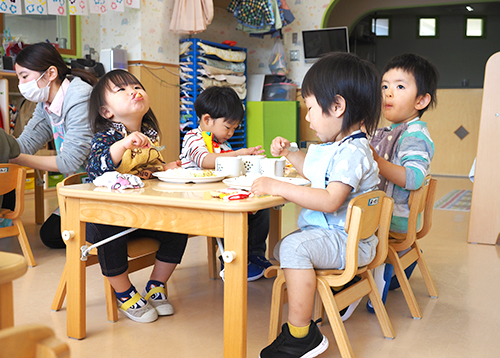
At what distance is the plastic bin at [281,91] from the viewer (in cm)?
548

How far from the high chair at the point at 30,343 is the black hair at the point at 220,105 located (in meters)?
1.57

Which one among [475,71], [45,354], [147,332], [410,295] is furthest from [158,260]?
[475,71]

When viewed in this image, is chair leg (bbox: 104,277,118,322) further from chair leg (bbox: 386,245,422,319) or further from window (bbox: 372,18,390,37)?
window (bbox: 372,18,390,37)

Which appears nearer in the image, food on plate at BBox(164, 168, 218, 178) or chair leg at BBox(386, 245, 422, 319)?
food on plate at BBox(164, 168, 218, 178)

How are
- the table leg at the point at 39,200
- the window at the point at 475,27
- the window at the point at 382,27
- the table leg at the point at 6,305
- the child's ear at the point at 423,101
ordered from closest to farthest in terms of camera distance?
the table leg at the point at 6,305 < the child's ear at the point at 423,101 < the table leg at the point at 39,200 < the window at the point at 475,27 < the window at the point at 382,27

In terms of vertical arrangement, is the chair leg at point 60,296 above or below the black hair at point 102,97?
below

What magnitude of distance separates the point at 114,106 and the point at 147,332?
75 centimetres

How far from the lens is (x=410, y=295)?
66.1 inches

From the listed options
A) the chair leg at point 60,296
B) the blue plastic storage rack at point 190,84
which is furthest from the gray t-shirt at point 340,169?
the blue plastic storage rack at point 190,84

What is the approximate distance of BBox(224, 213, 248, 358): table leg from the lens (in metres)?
1.10

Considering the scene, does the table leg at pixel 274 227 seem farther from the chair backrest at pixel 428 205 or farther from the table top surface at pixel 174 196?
the table top surface at pixel 174 196

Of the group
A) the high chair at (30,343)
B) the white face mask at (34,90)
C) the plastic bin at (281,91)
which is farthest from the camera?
the plastic bin at (281,91)

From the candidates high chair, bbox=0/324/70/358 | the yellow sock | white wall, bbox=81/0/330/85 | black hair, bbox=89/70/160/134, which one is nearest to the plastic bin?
white wall, bbox=81/0/330/85

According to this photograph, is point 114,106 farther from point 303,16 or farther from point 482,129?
point 303,16
